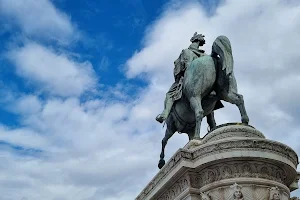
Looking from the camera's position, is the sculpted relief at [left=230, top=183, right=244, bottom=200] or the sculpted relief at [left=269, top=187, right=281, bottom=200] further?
the sculpted relief at [left=269, top=187, right=281, bottom=200]

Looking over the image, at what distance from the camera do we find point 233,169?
11273mm

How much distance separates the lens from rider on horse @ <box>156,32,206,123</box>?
48.3 feet

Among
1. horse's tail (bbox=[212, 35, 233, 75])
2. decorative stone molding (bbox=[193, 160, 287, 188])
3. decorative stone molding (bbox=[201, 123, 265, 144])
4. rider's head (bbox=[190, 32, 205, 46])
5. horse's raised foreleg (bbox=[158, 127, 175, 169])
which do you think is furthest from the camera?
Result: rider's head (bbox=[190, 32, 205, 46])

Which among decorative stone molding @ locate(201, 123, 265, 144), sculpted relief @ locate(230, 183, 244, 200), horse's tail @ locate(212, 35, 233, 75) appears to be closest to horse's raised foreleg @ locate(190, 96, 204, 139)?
decorative stone molding @ locate(201, 123, 265, 144)

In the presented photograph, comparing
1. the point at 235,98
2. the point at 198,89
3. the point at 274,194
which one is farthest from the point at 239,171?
the point at 198,89

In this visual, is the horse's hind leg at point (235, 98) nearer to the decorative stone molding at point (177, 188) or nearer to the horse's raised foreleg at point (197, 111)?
the horse's raised foreleg at point (197, 111)

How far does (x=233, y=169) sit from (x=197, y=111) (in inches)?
107

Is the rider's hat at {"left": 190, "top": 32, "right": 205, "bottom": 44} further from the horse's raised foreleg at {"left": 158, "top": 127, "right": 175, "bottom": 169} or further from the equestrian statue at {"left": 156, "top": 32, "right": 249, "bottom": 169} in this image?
the horse's raised foreleg at {"left": 158, "top": 127, "right": 175, "bottom": 169}

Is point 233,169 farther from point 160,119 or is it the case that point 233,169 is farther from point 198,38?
point 198,38

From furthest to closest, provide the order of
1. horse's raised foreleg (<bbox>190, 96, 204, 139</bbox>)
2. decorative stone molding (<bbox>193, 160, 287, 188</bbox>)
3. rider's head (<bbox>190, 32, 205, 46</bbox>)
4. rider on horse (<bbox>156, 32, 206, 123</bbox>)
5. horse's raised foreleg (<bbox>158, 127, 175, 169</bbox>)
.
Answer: rider's head (<bbox>190, 32, 205, 46</bbox>)
horse's raised foreleg (<bbox>158, 127, 175, 169</bbox>)
rider on horse (<bbox>156, 32, 206, 123</bbox>)
horse's raised foreleg (<bbox>190, 96, 204, 139</bbox>)
decorative stone molding (<bbox>193, 160, 287, 188</bbox>)

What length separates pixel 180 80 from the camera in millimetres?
15055

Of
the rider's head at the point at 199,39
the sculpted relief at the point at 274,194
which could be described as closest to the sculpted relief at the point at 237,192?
the sculpted relief at the point at 274,194

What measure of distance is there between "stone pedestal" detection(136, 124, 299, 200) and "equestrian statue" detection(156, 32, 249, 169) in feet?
5.40

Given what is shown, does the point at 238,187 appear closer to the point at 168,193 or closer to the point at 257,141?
the point at 257,141
